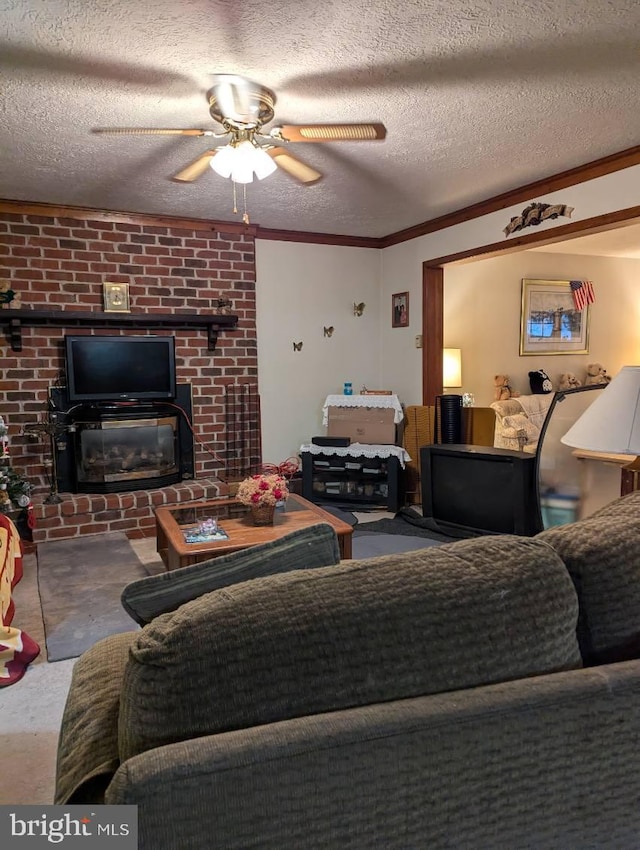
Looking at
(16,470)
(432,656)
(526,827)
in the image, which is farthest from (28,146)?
(526,827)

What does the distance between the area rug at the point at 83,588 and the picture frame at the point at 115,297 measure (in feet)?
5.43

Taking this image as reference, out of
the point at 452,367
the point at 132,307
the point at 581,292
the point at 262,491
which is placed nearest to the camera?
the point at 262,491

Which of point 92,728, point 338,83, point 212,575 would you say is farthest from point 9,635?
point 338,83

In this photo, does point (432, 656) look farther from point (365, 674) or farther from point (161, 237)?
point (161, 237)

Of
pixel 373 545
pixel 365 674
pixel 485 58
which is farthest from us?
pixel 373 545

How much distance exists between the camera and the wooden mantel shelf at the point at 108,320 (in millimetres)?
4098

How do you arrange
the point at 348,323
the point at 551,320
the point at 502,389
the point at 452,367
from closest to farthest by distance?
the point at 348,323
the point at 452,367
the point at 502,389
the point at 551,320

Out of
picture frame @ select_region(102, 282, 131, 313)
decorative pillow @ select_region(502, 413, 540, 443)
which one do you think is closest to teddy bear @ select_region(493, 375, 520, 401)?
decorative pillow @ select_region(502, 413, 540, 443)

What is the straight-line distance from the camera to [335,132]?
243 centimetres

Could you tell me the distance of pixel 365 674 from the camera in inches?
33.9

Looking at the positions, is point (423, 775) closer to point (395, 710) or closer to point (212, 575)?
point (395, 710)

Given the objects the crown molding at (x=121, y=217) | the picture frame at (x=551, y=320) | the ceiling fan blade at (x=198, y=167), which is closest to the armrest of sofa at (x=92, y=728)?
the ceiling fan blade at (x=198, y=167)

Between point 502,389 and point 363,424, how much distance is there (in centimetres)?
186

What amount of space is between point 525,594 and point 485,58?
2089mm
